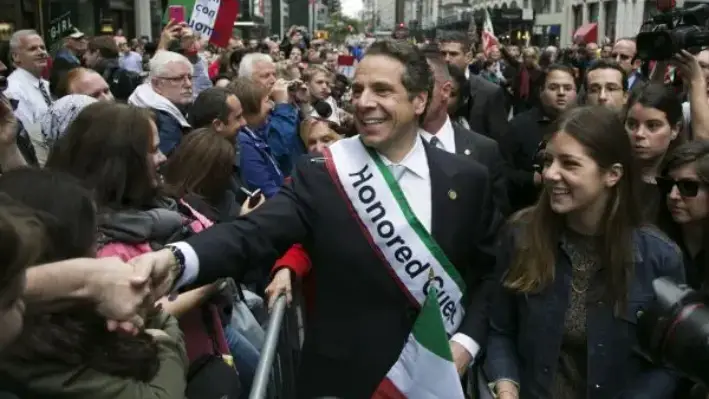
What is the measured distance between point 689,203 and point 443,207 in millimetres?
1084

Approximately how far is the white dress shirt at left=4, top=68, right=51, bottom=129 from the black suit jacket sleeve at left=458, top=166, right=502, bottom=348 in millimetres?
4513

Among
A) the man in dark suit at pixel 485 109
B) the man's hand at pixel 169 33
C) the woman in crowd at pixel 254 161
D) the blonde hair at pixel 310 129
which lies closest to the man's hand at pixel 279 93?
the man's hand at pixel 169 33

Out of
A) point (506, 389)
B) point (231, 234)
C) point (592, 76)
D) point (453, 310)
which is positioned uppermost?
point (592, 76)

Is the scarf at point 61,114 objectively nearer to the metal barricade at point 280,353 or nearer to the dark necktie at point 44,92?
the dark necktie at point 44,92

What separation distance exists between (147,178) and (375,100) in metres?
0.84

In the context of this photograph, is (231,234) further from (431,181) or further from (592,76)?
(592,76)

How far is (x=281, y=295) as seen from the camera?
9.10 feet

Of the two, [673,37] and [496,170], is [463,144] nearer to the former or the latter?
[496,170]

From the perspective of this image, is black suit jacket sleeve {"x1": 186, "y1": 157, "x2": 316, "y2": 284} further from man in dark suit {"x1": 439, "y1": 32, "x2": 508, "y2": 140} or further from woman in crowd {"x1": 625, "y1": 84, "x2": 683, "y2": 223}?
man in dark suit {"x1": 439, "y1": 32, "x2": 508, "y2": 140}

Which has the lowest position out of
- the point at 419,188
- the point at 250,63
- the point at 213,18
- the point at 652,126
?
the point at 419,188

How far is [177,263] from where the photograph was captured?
2.35 metres

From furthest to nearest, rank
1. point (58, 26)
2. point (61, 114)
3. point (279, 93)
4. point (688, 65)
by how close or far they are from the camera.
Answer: point (58, 26), point (279, 93), point (61, 114), point (688, 65)

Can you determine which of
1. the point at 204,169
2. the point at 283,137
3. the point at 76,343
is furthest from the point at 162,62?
the point at 76,343

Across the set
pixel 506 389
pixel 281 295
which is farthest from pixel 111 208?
Answer: pixel 506 389
